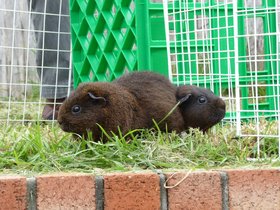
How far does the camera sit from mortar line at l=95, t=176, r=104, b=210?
2.81 metres

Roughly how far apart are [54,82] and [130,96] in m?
1.79

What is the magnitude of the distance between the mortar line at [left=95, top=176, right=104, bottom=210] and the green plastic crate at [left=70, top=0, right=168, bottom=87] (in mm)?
1541

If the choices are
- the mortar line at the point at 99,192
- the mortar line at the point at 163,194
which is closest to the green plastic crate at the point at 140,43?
the mortar line at the point at 163,194

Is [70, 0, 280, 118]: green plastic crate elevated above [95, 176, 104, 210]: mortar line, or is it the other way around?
[70, 0, 280, 118]: green plastic crate

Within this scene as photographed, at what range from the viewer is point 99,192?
2.82m

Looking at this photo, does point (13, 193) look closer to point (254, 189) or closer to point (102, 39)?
point (254, 189)

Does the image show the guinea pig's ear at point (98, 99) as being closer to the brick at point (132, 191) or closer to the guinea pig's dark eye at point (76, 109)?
the guinea pig's dark eye at point (76, 109)

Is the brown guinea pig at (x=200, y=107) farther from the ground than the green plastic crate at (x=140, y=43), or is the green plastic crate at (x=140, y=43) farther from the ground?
the green plastic crate at (x=140, y=43)

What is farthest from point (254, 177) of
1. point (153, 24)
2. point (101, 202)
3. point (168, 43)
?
point (153, 24)

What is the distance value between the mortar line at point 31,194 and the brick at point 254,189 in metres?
0.79

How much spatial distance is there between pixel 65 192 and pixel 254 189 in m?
0.79

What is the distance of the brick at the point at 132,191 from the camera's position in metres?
2.82

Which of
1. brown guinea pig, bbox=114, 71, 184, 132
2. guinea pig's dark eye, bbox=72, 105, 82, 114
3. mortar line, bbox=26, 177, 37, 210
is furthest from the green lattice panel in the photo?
mortar line, bbox=26, 177, 37, 210

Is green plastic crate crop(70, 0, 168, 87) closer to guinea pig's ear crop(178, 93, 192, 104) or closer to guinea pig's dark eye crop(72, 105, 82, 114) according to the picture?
guinea pig's ear crop(178, 93, 192, 104)
